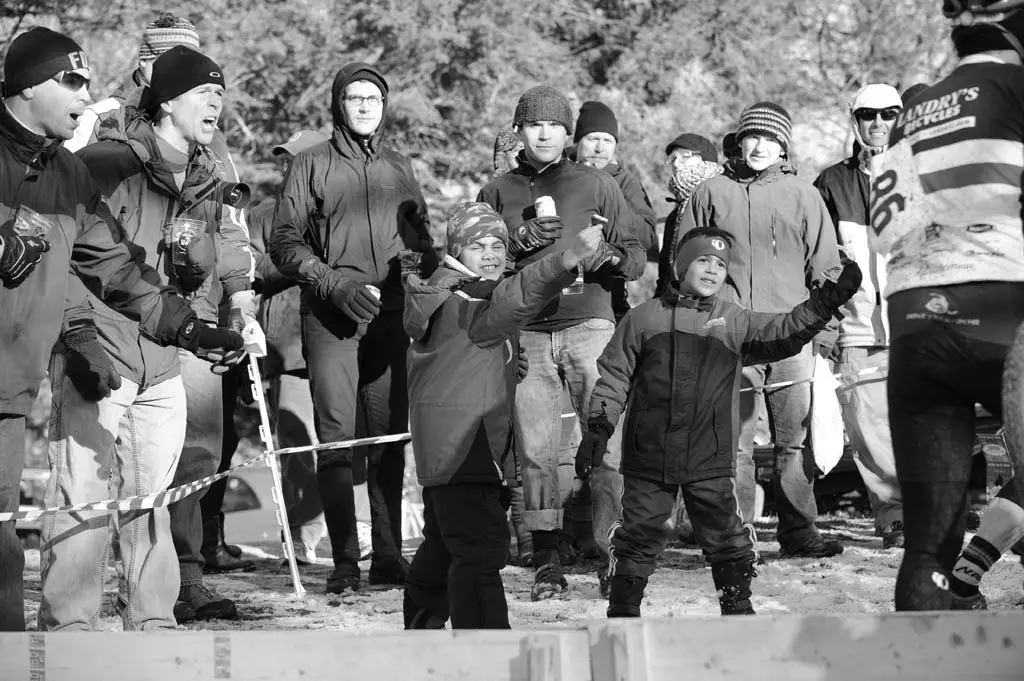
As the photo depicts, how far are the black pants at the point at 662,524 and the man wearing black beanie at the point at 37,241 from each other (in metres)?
1.85

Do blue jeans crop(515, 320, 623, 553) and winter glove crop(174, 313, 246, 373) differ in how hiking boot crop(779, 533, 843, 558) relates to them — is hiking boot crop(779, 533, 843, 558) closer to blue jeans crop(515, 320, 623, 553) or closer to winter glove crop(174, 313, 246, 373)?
blue jeans crop(515, 320, 623, 553)

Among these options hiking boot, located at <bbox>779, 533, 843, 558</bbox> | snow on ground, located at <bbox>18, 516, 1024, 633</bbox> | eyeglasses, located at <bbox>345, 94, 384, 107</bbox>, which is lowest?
snow on ground, located at <bbox>18, 516, 1024, 633</bbox>

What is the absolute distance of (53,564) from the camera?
6266 mm

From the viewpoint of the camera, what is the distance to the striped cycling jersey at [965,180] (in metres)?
4.46

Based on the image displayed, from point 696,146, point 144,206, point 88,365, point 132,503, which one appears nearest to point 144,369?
point 88,365

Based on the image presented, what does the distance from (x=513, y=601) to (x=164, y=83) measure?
290 centimetres

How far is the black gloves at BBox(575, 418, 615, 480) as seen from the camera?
21.3 ft

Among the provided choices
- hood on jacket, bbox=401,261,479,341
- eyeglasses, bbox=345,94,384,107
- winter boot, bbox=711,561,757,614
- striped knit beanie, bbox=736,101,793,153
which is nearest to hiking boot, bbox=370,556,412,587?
winter boot, bbox=711,561,757,614

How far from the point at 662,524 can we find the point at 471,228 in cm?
155

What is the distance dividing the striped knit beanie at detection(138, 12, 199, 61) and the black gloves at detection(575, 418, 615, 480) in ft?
10.3

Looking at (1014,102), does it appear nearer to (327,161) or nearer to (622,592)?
(622,592)

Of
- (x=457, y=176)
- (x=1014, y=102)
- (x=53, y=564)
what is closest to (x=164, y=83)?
(x=53, y=564)

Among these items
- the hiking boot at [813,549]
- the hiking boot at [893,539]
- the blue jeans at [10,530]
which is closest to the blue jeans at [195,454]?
the blue jeans at [10,530]

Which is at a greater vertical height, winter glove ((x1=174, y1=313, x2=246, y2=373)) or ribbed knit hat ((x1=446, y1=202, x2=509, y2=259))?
ribbed knit hat ((x1=446, y1=202, x2=509, y2=259))
